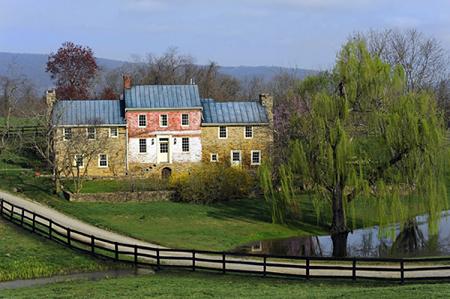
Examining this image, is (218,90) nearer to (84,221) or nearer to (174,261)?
(84,221)

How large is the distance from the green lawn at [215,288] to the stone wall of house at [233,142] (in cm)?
3085

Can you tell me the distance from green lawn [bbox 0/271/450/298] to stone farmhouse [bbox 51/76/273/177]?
3044 centimetres

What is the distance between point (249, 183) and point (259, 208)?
359cm

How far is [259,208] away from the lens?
157 feet

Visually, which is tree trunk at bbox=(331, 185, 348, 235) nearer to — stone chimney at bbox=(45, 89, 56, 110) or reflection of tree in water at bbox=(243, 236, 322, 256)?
reflection of tree in water at bbox=(243, 236, 322, 256)

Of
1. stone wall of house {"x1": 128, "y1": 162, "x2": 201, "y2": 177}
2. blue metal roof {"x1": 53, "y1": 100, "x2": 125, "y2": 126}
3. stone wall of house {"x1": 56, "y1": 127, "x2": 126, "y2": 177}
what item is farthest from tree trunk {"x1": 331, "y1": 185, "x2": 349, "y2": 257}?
blue metal roof {"x1": 53, "y1": 100, "x2": 125, "y2": 126}

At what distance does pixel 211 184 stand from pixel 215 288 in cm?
2612

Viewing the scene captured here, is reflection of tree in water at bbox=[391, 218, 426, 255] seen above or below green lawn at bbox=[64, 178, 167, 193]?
below

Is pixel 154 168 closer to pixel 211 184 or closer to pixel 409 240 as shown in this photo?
pixel 211 184

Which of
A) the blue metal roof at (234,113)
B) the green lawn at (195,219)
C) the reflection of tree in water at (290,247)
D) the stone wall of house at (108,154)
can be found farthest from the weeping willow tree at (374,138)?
the stone wall of house at (108,154)

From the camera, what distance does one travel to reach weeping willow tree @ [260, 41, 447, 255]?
35.7 m

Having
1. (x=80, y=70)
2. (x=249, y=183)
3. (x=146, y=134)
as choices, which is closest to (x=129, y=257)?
(x=249, y=183)

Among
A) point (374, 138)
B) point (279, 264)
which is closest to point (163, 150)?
→ point (374, 138)

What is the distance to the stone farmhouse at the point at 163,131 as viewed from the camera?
2235 inches
